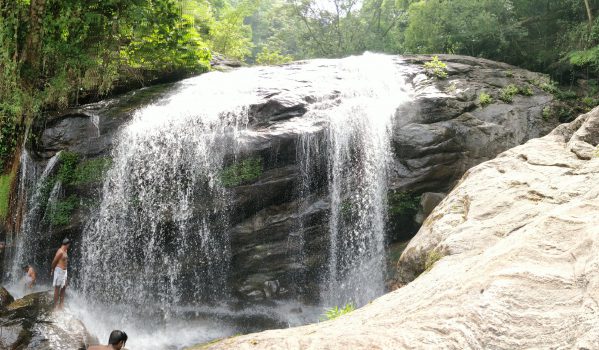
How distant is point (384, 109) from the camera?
13.7 meters

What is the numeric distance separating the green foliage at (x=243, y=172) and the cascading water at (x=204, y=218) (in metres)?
0.15

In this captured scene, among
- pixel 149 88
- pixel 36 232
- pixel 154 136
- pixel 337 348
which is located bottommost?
pixel 36 232

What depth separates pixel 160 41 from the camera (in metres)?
15.2

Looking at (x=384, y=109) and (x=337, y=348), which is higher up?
(x=384, y=109)

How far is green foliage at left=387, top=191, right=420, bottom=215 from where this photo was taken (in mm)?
12523

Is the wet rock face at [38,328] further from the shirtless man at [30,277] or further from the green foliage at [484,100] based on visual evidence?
the green foliage at [484,100]

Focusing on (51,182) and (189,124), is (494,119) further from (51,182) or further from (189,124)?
(51,182)

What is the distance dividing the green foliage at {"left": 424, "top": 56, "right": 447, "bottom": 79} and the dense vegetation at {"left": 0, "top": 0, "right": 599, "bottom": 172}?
1889mm

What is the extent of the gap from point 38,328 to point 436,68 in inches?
506

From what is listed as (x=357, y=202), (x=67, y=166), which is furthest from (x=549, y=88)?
(x=67, y=166)

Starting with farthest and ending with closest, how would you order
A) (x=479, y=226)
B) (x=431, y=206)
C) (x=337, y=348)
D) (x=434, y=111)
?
(x=434, y=111)
(x=431, y=206)
(x=479, y=226)
(x=337, y=348)

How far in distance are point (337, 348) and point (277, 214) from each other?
30.6 feet

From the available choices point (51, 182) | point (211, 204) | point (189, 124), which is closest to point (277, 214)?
point (211, 204)

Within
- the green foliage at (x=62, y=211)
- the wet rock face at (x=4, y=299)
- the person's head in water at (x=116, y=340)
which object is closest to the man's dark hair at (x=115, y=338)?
the person's head in water at (x=116, y=340)
